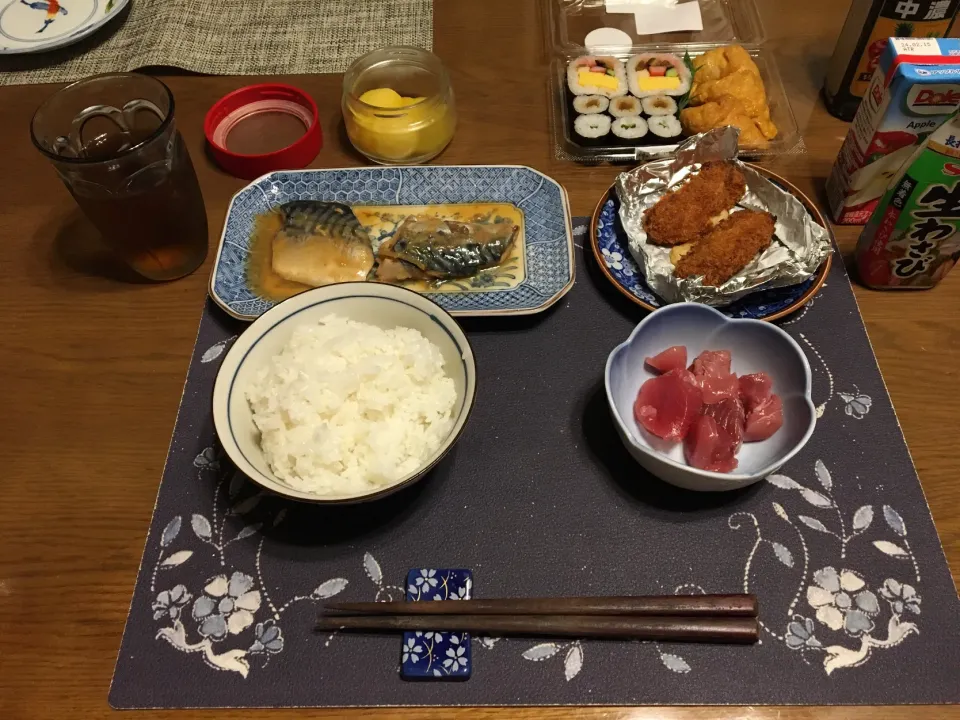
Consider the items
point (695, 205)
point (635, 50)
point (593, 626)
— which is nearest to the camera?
point (593, 626)

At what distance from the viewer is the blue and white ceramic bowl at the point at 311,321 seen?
3.86 ft

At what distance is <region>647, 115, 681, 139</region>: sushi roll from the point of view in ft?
6.39

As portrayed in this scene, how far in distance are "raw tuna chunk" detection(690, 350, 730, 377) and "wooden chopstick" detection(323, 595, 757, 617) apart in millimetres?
448

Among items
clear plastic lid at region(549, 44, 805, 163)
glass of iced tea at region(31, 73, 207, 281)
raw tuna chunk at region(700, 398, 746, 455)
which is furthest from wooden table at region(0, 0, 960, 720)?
raw tuna chunk at region(700, 398, 746, 455)

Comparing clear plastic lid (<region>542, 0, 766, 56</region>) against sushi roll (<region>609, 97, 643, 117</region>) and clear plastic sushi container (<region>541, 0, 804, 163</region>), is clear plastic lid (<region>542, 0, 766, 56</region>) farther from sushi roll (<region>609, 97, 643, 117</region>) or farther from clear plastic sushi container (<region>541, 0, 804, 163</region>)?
sushi roll (<region>609, 97, 643, 117</region>)

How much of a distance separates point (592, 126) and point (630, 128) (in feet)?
0.38

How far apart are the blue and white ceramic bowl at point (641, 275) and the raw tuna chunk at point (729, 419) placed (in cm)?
32

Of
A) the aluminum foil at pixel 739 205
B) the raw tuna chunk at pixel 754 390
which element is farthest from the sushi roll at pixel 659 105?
the raw tuna chunk at pixel 754 390

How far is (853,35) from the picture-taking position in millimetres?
1843

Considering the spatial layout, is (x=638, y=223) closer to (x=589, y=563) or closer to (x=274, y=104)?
(x=589, y=563)

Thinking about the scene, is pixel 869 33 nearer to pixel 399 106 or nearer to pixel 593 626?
pixel 399 106

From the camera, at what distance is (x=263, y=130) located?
2020 millimetres

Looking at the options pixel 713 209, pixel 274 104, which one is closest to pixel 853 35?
pixel 713 209

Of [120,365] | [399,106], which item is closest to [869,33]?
[399,106]
